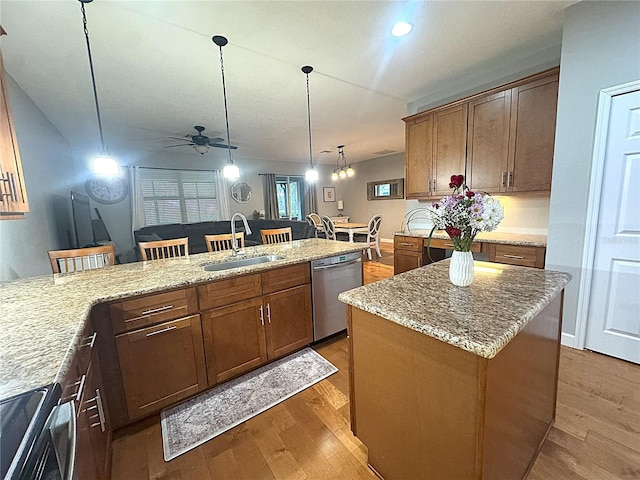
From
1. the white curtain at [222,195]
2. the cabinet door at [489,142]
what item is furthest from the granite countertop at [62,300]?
the white curtain at [222,195]

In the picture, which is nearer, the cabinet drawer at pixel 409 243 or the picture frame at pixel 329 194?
the cabinet drawer at pixel 409 243

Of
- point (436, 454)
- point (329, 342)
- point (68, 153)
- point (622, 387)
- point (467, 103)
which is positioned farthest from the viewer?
point (68, 153)

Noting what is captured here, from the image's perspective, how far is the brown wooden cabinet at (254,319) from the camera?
184 centimetres

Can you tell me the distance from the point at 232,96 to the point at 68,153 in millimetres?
4139

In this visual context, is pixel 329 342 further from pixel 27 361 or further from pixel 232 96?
pixel 232 96

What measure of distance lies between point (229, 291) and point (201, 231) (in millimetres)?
4853

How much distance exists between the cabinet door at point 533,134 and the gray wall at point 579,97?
346 mm

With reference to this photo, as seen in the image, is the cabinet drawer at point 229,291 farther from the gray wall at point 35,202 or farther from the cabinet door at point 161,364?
the gray wall at point 35,202

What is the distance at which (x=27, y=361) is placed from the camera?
0.85 meters

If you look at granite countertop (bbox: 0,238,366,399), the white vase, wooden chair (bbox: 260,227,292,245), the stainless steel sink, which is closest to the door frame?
the white vase

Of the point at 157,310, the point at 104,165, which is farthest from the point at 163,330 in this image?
the point at 104,165

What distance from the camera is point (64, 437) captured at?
66 cm

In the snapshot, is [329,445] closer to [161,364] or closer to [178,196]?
[161,364]

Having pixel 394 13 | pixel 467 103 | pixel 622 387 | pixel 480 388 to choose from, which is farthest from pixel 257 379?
pixel 467 103
